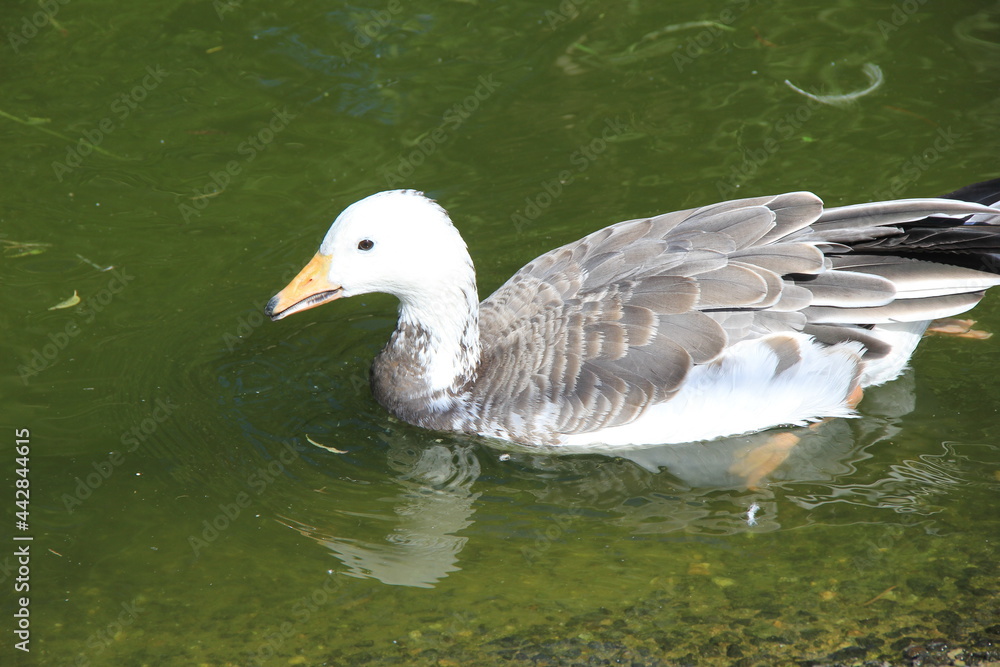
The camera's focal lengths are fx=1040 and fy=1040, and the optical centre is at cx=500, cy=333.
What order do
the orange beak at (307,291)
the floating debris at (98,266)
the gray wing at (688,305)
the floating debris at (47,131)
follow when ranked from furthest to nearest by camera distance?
the floating debris at (47,131), the floating debris at (98,266), the orange beak at (307,291), the gray wing at (688,305)

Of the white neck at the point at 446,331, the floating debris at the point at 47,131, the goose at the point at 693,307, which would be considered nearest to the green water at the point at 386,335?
the floating debris at the point at 47,131

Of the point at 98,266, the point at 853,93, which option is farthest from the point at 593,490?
the point at 853,93

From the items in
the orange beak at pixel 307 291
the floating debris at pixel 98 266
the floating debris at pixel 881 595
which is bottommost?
the floating debris at pixel 881 595

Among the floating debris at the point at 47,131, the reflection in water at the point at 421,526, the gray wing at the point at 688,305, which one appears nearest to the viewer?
the reflection in water at the point at 421,526

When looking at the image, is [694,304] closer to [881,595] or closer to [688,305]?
[688,305]

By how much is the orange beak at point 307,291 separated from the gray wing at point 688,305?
1.21 metres

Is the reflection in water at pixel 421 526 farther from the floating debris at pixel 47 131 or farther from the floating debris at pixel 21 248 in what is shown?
the floating debris at pixel 47 131

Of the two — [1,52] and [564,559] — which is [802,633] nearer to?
[564,559]

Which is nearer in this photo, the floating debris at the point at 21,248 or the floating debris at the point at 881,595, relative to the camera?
the floating debris at the point at 881,595

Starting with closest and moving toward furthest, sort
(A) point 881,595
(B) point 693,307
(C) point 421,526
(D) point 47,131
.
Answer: (A) point 881,595 → (C) point 421,526 → (B) point 693,307 → (D) point 47,131

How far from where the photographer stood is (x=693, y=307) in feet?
21.0

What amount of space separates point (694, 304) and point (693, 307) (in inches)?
0.8

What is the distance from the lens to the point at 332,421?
278 inches

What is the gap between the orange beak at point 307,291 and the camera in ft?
21.4
